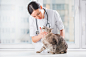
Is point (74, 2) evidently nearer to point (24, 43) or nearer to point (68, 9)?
point (68, 9)

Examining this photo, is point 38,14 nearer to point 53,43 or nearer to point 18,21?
point 53,43

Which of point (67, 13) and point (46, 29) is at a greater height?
point (67, 13)

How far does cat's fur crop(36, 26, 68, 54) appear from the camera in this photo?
2.84ft

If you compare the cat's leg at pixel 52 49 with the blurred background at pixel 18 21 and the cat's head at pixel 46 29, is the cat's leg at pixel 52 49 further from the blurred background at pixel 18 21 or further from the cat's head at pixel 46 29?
the blurred background at pixel 18 21

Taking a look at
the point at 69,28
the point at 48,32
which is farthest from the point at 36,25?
the point at 69,28

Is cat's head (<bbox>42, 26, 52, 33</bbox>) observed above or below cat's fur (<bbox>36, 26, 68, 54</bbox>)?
above

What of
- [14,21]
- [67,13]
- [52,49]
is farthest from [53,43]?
[14,21]

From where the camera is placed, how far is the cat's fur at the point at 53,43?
34.1 inches

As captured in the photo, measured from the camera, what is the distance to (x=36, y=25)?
3.22ft

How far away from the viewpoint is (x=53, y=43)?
2.85ft

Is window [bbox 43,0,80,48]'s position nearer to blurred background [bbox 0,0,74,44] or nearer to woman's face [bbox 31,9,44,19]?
blurred background [bbox 0,0,74,44]

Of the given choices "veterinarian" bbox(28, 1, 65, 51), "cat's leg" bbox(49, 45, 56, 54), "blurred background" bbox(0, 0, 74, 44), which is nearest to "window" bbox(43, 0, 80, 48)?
"blurred background" bbox(0, 0, 74, 44)

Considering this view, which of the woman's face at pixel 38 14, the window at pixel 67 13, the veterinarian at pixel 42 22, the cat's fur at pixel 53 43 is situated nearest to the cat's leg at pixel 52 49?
the cat's fur at pixel 53 43

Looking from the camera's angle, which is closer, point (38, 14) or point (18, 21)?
point (38, 14)
